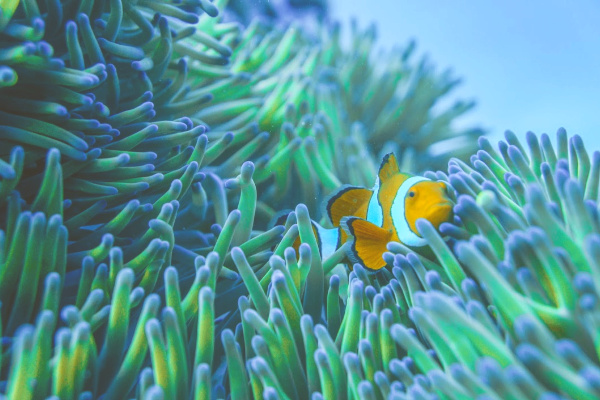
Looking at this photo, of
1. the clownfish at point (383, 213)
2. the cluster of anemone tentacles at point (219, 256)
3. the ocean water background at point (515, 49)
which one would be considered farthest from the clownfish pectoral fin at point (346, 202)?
the ocean water background at point (515, 49)

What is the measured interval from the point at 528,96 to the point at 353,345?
400 cm

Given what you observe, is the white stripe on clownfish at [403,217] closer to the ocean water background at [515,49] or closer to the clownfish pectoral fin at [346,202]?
the clownfish pectoral fin at [346,202]

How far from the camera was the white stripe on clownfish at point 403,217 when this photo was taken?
100cm

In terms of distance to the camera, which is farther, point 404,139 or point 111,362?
point 404,139

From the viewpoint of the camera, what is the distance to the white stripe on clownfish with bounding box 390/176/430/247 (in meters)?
1.00

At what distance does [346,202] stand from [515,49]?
387 cm

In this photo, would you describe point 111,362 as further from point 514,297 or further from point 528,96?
point 528,96

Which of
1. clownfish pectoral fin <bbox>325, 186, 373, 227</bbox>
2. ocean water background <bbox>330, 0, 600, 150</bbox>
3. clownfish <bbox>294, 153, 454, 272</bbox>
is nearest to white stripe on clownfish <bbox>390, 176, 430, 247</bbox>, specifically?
clownfish <bbox>294, 153, 454, 272</bbox>

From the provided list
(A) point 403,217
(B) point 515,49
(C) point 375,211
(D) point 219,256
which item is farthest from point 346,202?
(B) point 515,49

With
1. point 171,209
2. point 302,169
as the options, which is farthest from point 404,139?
point 171,209

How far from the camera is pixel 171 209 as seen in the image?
1025mm

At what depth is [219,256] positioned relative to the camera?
1006 mm

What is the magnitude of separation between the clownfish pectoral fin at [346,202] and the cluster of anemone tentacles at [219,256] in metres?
0.13

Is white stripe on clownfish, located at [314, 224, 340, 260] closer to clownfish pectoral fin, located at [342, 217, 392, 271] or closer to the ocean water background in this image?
clownfish pectoral fin, located at [342, 217, 392, 271]
